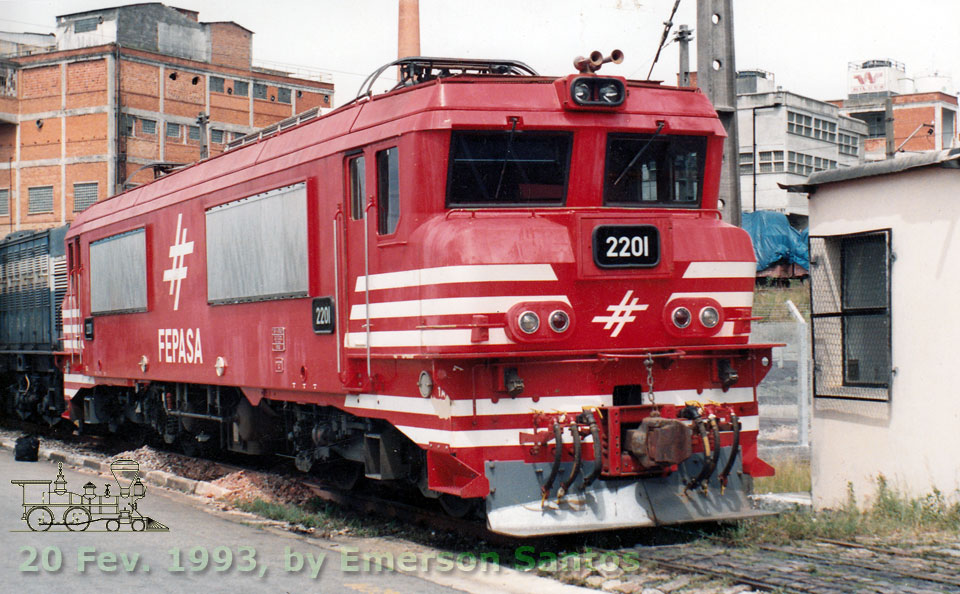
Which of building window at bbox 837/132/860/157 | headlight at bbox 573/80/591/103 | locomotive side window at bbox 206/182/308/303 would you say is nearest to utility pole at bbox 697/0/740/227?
headlight at bbox 573/80/591/103

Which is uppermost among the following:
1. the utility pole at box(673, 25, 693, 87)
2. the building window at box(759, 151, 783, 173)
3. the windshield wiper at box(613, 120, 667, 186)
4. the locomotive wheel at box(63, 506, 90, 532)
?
the building window at box(759, 151, 783, 173)

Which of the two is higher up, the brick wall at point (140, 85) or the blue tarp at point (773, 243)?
the brick wall at point (140, 85)

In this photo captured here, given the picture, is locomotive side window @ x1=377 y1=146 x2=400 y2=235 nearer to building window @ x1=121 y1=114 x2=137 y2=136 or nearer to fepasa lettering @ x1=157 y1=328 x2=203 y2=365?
fepasa lettering @ x1=157 y1=328 x2=203 y2=365

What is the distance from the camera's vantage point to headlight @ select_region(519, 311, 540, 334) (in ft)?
26.4

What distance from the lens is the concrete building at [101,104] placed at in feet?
196

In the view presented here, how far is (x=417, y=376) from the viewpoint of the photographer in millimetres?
8523

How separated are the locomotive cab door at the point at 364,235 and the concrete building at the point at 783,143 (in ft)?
149

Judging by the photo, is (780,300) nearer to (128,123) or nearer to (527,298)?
(527,298)

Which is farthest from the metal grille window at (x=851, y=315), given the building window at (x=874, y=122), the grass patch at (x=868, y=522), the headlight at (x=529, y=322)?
the building window at (x=874, y=122)

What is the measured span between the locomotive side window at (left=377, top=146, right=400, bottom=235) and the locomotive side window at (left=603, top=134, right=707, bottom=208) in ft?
5.59

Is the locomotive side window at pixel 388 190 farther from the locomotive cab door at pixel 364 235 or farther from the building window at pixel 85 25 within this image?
the building window at pixel 85 25

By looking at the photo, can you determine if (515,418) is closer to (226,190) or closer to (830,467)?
(830,467)

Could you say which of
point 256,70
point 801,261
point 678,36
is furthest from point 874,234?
point 256,70

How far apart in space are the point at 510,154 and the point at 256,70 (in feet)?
207
